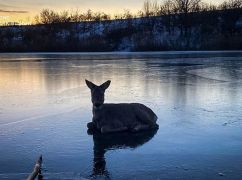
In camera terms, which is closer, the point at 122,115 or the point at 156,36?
the point at 122,115

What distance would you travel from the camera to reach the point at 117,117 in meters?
7.86

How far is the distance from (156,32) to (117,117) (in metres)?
55.3

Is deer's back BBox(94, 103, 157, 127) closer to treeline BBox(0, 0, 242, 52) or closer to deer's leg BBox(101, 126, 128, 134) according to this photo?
deer's leg BBox(101, 126, 128, 134)

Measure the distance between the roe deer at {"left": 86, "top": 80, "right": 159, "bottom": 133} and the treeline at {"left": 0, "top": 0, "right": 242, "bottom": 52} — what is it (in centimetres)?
3619

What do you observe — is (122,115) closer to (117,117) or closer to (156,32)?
(117,117)

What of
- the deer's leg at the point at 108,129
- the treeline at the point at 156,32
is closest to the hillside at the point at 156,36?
the treeline at the point at 156,32

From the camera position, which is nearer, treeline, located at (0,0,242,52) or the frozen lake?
the frozen lake

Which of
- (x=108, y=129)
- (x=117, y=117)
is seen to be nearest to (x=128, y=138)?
(x=108, y=129)

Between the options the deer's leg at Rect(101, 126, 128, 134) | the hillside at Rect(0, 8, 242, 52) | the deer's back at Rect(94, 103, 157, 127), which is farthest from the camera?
the hillside at Rect(0, 8, 242, 52)

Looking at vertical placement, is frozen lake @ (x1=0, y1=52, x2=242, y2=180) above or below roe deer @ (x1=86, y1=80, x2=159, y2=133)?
below

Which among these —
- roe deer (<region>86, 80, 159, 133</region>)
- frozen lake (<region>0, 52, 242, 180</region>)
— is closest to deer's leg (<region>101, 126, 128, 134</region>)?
roe deer (<region>86, 80, 159, 133</region>)

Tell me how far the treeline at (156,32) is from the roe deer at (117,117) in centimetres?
3619

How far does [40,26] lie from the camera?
2901 inches

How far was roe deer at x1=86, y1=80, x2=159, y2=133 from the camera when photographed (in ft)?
25.3
